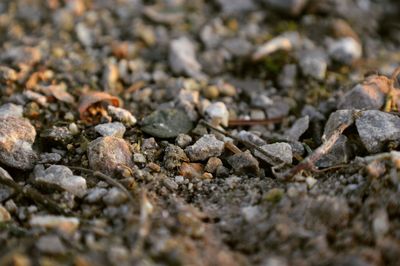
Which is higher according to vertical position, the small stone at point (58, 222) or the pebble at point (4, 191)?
the small stone at point (58, 222)

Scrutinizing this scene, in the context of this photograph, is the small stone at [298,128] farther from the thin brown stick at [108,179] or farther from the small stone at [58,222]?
the small stone at [58,222]

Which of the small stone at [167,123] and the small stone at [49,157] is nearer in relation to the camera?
the small stone at [49,157]

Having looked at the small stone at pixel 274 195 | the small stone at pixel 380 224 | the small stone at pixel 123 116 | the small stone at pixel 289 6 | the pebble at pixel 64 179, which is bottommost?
the pebble at pixel 64 179

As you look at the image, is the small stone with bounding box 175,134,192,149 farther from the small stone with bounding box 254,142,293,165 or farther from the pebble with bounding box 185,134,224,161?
the small stone with bounding box 254,142,293,165

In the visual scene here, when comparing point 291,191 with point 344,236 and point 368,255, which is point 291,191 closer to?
point 344,236

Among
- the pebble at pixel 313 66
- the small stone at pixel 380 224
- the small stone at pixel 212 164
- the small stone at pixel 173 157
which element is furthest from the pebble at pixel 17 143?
the pebble at pixel 313 66

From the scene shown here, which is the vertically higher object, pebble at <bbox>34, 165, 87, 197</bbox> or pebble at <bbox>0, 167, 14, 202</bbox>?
pebble at <bbox>34, 165, 87, 197</bbox>

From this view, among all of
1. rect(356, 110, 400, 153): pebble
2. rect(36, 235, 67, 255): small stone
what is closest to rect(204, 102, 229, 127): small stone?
rect(356, 110, 400, 153): pebble
